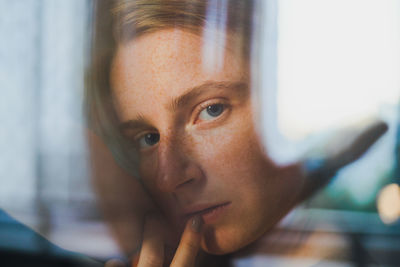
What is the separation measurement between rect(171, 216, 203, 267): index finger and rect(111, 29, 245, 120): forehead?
32 cm

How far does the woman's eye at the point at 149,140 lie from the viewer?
1.01 meters

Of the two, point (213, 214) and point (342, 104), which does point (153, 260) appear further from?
point (342, 104)

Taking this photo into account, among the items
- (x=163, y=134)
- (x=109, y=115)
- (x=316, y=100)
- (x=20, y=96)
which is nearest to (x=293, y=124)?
(x=316, y=100)

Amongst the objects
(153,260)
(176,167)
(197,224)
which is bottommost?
(153,260)

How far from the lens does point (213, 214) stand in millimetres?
997

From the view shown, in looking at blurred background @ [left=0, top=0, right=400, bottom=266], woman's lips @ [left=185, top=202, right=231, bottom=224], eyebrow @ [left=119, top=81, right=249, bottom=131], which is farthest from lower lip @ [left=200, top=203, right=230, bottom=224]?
eyebrow @ [left=119, top=81, right=249, bottom=131]

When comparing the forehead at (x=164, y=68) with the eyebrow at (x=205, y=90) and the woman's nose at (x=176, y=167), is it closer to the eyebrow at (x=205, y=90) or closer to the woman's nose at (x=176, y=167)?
the eyebrow at (x=205, y=90)

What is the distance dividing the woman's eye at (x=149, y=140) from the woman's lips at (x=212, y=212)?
20 cm

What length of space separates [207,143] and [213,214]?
178 millimetres

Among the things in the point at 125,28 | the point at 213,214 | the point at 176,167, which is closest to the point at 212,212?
the point at 213,214

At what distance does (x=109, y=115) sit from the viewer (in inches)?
41.8

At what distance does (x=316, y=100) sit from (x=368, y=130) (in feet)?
0.49

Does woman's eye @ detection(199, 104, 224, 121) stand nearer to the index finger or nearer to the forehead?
the forehead

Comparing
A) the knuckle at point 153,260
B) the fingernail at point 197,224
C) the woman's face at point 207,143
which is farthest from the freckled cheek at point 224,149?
the knuckle at point 153,260
